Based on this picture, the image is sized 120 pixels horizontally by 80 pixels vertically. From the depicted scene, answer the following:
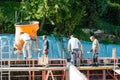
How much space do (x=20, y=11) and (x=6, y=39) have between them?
10.6ft

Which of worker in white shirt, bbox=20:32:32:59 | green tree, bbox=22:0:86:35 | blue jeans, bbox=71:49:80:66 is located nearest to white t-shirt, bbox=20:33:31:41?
worker in white shirt, bbox=20:32:32:59

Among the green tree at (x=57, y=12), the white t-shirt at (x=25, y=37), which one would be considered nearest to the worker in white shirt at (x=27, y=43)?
the white t-shirt at (x=25, y=37)

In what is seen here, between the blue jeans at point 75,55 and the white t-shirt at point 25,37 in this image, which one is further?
the blue jeans at point 75,55

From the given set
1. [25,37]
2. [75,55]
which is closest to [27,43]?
[25,37]

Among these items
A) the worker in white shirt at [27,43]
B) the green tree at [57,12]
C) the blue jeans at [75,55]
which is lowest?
the blue jeans at [75,55]

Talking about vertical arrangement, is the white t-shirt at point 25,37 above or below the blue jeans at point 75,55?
above

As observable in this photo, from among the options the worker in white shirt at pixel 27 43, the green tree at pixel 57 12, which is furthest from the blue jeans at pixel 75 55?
the green tree at pixel 57 12

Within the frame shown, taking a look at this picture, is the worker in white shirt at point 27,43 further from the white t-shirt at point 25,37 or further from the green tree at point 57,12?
the green tree at point 57,12

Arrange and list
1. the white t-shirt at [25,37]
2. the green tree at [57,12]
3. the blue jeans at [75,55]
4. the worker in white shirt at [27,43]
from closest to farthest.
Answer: the worker in white shirt at [27,43]
the white t-shirt at [25,37]
the blue jeans at [75,55]
the green tree at [57,12]

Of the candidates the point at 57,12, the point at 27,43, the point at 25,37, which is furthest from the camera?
the point at 57,12

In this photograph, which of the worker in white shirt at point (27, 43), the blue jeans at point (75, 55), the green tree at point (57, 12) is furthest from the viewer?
the green tree at point (57, 12)

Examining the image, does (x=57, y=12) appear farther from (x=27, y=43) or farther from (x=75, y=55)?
(x=27, y=43)

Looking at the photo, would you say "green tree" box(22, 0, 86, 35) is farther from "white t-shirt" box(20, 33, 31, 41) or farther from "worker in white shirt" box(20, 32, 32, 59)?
"worker in white shirt" box(20, 32, 32, 59)

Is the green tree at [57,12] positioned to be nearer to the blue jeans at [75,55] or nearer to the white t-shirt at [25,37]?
the white t-shirt at [25,37]
